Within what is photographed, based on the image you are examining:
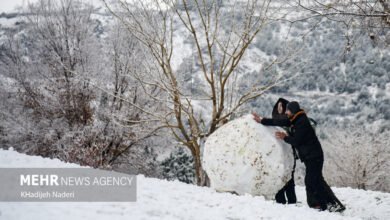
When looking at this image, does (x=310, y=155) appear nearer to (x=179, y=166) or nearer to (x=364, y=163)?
(x=364, y=163)

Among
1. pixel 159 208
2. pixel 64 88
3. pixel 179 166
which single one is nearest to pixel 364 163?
pixel 179 166

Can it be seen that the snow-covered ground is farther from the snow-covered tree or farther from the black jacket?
the snow-covered tree

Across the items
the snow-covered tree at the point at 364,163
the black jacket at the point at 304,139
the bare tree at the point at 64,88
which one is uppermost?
the bare tree at the point at 64,88

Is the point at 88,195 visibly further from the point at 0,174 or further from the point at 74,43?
the point at 74,43

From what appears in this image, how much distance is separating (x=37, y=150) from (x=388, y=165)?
21400 millimetres

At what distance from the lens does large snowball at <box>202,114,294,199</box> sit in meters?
4.77

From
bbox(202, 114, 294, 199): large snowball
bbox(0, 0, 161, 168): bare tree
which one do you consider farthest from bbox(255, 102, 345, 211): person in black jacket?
bbox(0, 0, 161, 168): bare tree

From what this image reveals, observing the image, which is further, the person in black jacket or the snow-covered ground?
the person in black jacket

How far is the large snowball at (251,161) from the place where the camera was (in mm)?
4773

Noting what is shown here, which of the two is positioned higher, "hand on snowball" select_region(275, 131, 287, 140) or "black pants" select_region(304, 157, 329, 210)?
"hand on snowball" select_region(275, 131, 287, 140)

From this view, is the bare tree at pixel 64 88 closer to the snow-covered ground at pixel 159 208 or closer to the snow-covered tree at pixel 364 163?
the snow-covered ground at pixel 159 208

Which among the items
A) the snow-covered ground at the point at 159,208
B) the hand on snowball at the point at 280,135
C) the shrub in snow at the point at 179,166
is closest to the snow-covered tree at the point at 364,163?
the shrub in snow at the point at 179,166

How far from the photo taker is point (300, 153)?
177 inches

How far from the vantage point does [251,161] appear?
4848 mm
